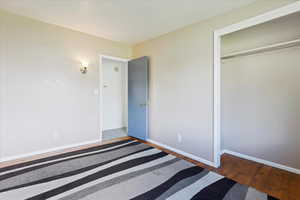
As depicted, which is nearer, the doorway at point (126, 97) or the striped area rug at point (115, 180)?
the striped area rug at point (115, 180)

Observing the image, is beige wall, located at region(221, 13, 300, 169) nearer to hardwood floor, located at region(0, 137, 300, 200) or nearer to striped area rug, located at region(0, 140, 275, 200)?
hardwood floor, located at region(0, 137, 300, 200)

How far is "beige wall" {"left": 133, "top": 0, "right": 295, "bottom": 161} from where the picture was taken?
249cm

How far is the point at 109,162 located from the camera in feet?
8.25

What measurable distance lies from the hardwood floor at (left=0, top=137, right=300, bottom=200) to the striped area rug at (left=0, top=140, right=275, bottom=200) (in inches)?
6.9

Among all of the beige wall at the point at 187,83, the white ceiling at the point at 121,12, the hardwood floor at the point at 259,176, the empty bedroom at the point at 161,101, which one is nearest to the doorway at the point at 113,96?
the empty bedroom at the point at 161,101

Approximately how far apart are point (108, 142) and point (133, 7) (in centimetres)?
293

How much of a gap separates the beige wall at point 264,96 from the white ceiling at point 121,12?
2.90ft

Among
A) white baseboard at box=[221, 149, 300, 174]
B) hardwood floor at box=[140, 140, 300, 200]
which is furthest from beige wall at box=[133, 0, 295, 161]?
white baseboard at box=[221, 149, 300, 174]

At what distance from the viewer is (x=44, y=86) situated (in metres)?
2.88

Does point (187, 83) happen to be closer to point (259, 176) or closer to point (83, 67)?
point (259, 176)

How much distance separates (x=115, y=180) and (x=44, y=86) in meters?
2.32

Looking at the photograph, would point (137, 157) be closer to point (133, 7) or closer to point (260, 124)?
point (260, 124)

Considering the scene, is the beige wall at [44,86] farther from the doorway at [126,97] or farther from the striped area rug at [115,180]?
the striped area rug at [115,180]

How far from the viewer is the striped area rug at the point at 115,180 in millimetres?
1706
